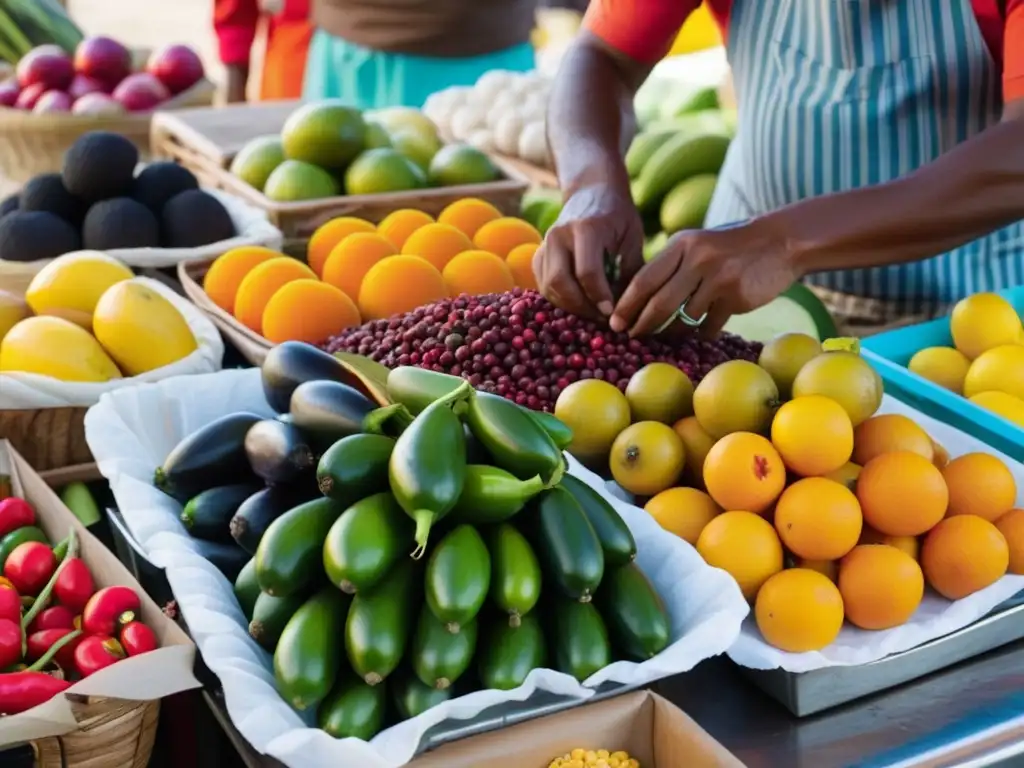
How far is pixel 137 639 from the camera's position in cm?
122

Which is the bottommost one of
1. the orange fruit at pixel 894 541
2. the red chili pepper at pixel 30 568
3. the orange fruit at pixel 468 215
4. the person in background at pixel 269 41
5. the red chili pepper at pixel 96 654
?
the person in background at pixel 269 41

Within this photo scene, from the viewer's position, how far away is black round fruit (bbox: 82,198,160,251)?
7.21 ft

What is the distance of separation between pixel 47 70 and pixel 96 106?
12.0 inches

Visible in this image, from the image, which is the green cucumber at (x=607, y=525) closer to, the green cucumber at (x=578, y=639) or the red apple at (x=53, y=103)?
the green cucumber at (x=578, y=639)

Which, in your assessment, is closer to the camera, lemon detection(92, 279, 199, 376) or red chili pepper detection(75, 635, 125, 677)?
red chili pepper detection(75, 635, 125, 677)

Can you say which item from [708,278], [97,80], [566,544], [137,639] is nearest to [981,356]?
[708,278]

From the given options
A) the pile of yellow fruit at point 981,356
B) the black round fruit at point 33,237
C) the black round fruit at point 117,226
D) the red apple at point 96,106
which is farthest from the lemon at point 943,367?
the red apple at point 96,106

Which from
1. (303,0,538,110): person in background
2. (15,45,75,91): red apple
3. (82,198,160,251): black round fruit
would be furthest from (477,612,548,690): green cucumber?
(303,0,538,110): person in background

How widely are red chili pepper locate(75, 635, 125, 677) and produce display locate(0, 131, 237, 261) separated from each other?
1120 mm

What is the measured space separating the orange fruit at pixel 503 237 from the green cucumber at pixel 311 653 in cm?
117

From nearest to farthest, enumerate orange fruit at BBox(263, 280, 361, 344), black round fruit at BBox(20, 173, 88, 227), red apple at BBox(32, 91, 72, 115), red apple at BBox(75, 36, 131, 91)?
1. orange fruit at BBox(263, 280, 361, 344)
2. black round fruit at BBox(20, 173, 88, 227)
3. red apple at BBox(32, 91, 72, 115)
4. red apple at BBox(75, 36, 131, 91)

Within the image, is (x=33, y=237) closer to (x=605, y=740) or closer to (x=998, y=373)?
(x=605, y=740)

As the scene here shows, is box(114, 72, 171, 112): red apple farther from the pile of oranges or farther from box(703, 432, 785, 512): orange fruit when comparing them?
box(703, 432, 785, 512): orange fruit

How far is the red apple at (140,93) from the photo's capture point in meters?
3.44
